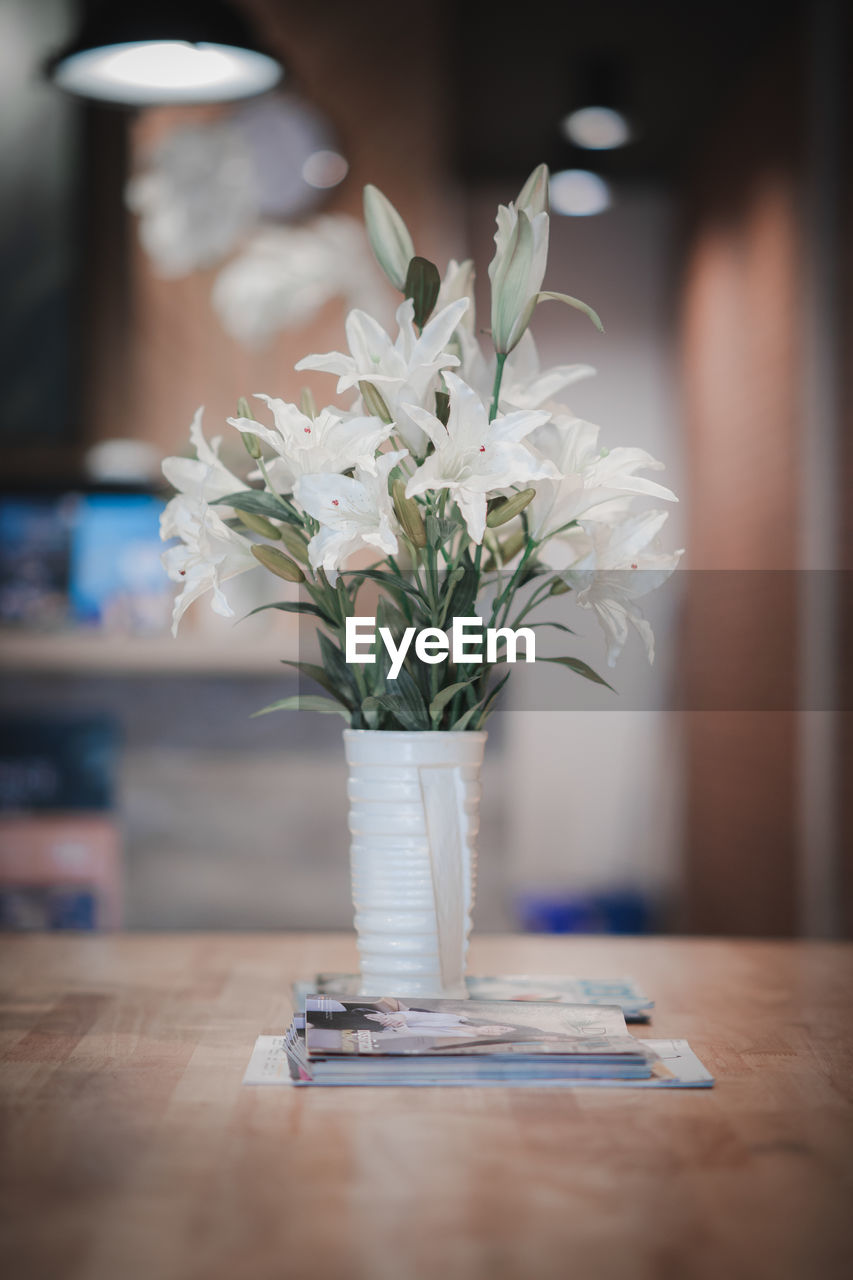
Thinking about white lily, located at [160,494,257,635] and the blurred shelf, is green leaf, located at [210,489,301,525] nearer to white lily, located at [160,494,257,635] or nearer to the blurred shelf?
white lily, located at [160,494,257,635]

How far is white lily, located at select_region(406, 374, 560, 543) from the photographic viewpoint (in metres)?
0.85

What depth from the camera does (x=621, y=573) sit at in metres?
0.98

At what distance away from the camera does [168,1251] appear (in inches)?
22.7

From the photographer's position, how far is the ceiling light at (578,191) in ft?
14.2

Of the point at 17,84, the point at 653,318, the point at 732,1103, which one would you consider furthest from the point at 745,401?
the point at 732,1103

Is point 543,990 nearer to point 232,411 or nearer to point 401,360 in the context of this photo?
point 401,360

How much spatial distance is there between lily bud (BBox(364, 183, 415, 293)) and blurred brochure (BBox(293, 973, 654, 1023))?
1.99 ft

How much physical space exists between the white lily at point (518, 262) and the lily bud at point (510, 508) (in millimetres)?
127

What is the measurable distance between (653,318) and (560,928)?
7.80ft

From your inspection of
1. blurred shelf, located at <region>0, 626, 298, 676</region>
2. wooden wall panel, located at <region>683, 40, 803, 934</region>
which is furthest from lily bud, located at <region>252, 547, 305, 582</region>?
wooden wall panel, located at <region>683, 40, 803, 934</region>

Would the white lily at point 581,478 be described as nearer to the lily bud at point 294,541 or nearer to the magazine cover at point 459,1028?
the lily bud at point 294,541

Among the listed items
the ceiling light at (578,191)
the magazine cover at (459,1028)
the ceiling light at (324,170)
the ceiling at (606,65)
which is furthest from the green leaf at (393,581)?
the ceiling light at (578,191)

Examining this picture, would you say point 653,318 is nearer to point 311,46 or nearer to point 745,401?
point 745,401

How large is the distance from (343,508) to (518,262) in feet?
0.77
